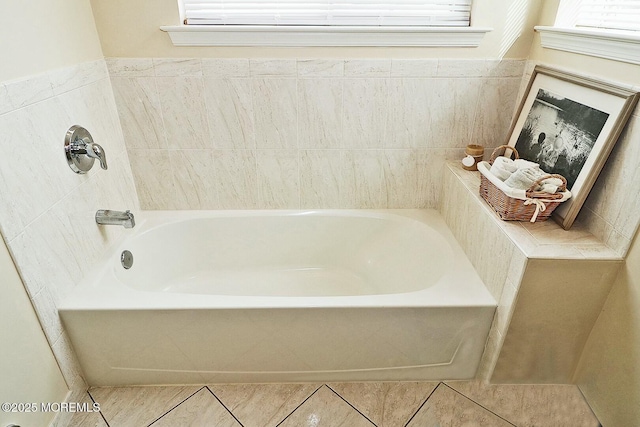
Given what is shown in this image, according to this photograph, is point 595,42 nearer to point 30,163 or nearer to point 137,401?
point 30,163

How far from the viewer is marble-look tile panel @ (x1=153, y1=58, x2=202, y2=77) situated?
168cm

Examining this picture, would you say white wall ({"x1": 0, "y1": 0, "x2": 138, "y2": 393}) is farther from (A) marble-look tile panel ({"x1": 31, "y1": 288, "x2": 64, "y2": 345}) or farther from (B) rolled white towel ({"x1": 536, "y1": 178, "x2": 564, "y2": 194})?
(B) rolled white towel ({"x1": 536, "y1": 178, "x2": 564, "y2": 194})

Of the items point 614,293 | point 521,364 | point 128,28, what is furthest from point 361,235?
point 128,28

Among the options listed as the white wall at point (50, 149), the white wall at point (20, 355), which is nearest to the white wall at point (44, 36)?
the white wall at point (50, 149)

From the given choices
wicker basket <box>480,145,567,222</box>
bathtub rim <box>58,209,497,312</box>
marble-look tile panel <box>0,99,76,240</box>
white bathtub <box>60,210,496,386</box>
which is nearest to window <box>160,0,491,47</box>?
marble-look tile panel <box>0,99,76,240</box>

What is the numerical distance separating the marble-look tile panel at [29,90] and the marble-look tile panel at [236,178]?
715 mm

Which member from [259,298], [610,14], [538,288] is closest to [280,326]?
[259,298]

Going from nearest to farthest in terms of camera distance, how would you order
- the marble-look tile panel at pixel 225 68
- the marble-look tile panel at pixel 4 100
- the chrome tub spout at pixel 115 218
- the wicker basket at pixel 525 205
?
the marble-look tile panel at pixel 4 100
the wicker basket at pixel 525 205
the chrome tub spout at pixel 115 218
the marble-look tile panel at pixel 225 68

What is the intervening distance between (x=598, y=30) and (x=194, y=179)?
177 cm

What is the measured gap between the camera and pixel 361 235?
203cm

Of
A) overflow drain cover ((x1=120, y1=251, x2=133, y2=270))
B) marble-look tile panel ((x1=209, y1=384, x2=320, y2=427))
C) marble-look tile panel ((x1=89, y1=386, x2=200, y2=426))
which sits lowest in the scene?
marble-look tile panel ((x1=209, y1=384, x2=320, y2=427))

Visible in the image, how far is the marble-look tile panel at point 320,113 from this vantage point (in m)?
1.75

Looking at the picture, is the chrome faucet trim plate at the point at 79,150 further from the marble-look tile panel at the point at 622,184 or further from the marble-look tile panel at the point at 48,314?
the marble-look tile panel at the point at 622,184

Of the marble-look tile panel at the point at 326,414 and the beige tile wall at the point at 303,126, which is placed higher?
the beige tile wall at the point at 303,126
